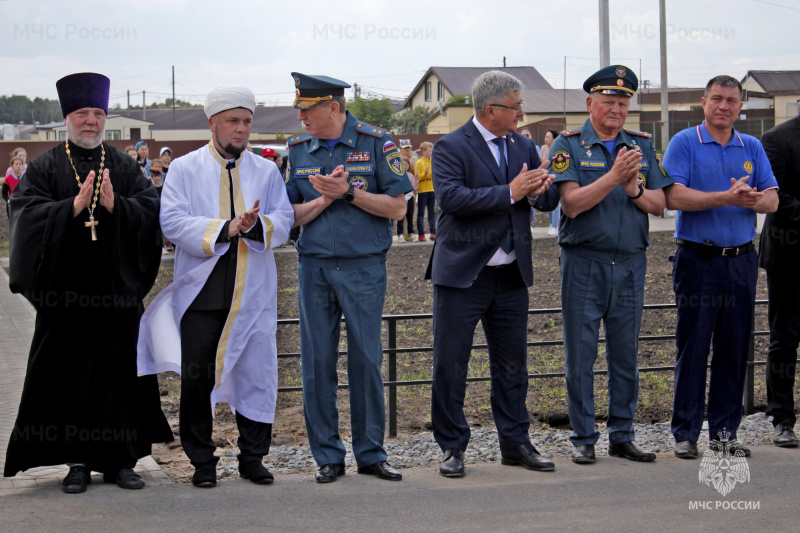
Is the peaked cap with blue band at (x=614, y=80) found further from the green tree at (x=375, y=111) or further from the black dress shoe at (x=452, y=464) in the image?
the green tree at (x=375, y=111)

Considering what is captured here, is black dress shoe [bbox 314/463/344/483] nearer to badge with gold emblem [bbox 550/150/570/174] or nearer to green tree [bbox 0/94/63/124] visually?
badge with gold emblem [bbox 550/150/570/174]

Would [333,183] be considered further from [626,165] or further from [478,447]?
[478,447]

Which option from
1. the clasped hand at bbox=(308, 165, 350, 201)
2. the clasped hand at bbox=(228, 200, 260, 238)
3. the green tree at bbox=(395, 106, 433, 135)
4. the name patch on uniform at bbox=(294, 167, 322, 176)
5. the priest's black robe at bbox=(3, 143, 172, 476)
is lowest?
the priest's black robe at bbox=(3, 143, 172, 476)

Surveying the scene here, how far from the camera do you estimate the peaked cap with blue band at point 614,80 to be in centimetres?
579

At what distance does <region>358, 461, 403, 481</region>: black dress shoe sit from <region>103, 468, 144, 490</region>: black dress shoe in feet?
4.21

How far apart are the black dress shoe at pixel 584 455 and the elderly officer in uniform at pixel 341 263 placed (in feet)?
3.84

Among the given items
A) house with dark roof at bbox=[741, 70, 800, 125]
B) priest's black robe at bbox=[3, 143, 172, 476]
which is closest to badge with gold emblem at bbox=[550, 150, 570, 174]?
priest's black robe at bbox=[3, 143, 172, 476]

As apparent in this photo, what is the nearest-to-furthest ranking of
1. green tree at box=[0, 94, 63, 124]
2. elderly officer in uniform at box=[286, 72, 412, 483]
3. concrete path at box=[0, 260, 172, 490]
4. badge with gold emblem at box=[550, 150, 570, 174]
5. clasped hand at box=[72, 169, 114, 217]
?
clasped hand at box=[72, 169, 114, 217] < concrete path at box=[0, 260, 172, 490] < elderly officer in uniform at box=[286, 72, 412, 483] < badge with gold emblem at box=[550, 150, 570, 174] < green tree at box=[0, 94, 63, 124]

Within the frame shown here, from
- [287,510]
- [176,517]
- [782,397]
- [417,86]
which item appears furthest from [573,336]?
[417,86]

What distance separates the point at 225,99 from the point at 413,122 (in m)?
60.3

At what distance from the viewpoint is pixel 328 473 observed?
5.41 metres

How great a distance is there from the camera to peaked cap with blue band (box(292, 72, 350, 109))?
17.6 ft

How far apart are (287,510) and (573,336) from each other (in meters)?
2.13

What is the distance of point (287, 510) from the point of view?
4.87 m
